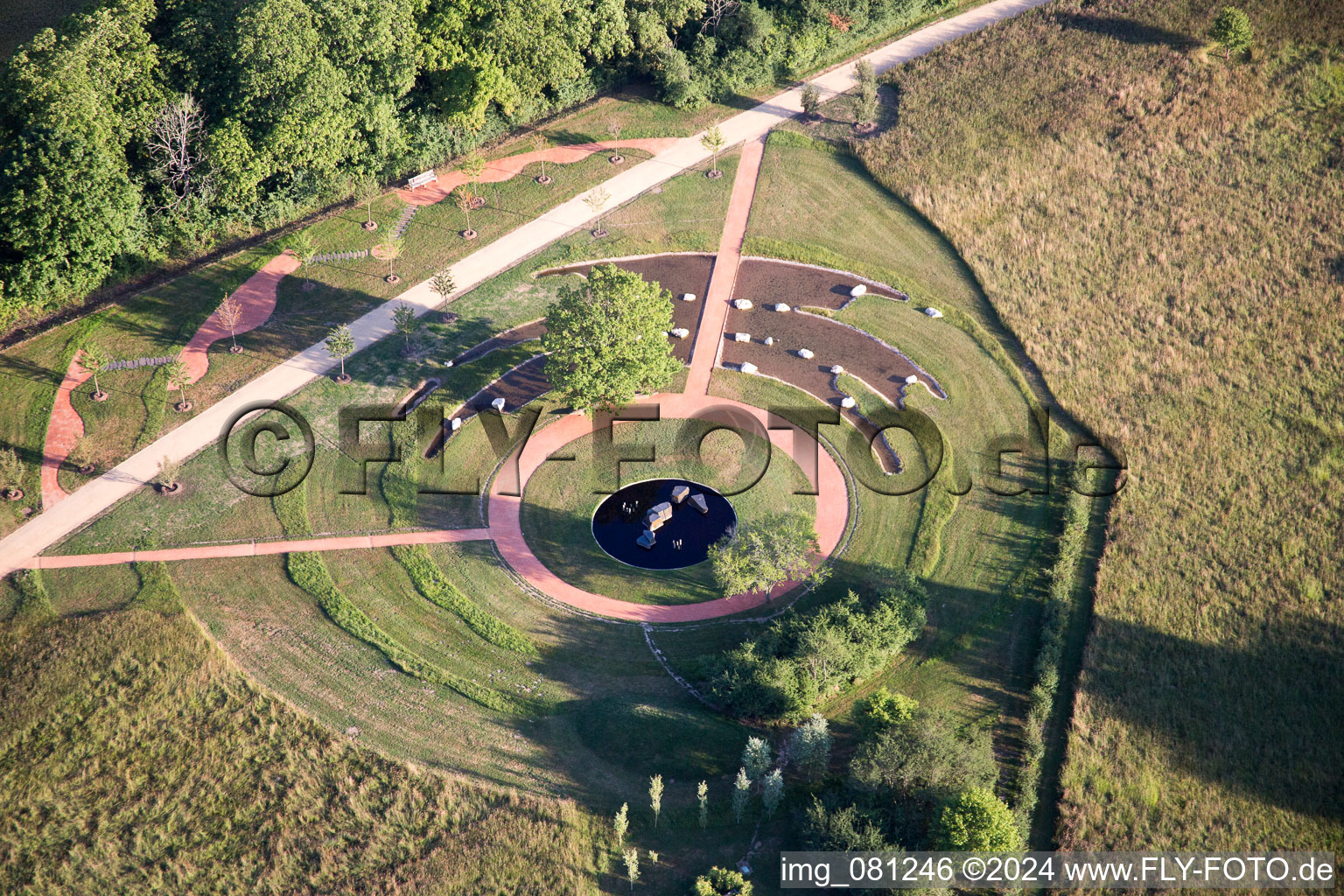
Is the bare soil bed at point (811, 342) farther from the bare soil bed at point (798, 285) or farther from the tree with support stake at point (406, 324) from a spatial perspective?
the tree with support stake at point (406, 324)


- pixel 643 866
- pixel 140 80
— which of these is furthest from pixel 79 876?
pixel 140 80

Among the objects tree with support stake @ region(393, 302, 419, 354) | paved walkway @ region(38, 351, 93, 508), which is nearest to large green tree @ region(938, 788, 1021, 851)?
tree with support stake @ region(393, 302, 419, 354)

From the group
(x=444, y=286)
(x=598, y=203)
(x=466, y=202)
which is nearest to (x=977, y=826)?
(x=444, y=286)

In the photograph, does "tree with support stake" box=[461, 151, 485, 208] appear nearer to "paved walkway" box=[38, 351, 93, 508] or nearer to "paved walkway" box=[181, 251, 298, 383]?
"paved walkway" box=[181, 251, 298, 383]

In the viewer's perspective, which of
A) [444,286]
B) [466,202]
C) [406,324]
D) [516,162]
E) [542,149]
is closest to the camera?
[406,324]

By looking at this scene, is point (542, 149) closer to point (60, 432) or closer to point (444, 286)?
point (444, 286)

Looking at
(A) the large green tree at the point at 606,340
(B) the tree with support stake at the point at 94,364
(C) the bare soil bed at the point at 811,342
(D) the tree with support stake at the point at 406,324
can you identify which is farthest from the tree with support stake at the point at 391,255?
(C) the bare soil bed at the point at 811,342
